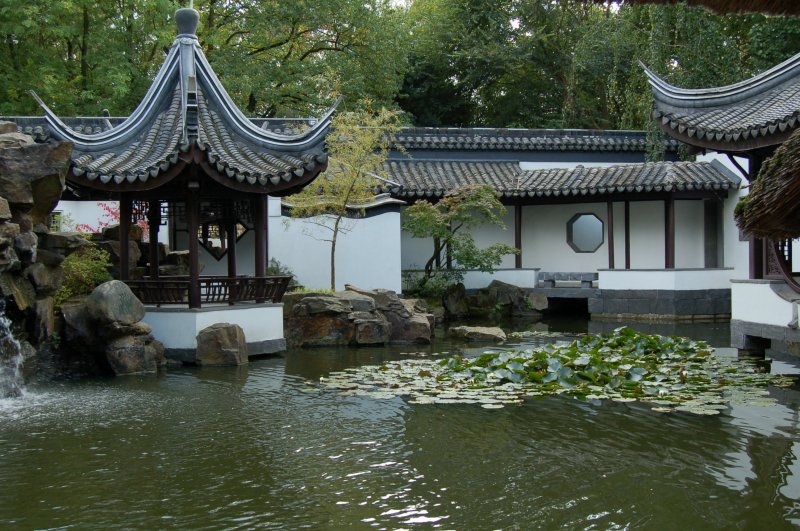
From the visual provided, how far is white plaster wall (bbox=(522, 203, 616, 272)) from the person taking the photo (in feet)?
65.4

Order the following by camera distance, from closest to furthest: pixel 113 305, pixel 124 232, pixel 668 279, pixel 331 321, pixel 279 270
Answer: pixel 113 305, pixel 124 232, pixel 331 321, pixel 279 270, pixel 668 279

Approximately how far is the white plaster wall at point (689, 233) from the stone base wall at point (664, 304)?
5.47 ft

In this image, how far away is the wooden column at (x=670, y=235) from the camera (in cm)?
1759

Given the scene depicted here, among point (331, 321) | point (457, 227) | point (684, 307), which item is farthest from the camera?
point (457, 227)

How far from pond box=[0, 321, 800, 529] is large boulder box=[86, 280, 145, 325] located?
1263 mm

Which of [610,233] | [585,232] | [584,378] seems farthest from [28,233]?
[585,232]

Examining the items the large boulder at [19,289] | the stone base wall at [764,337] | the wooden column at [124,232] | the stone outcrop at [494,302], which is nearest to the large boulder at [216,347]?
the wooden column at [124,232]

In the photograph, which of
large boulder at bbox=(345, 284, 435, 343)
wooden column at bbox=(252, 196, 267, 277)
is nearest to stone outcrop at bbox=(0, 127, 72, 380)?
wooden column at bbox=(252, 196, 267, 277)

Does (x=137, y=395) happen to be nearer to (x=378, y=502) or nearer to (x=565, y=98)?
(x=378, y=502)

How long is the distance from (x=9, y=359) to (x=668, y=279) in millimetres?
12735

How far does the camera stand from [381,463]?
5824 mm

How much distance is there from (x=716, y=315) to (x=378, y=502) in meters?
13.8

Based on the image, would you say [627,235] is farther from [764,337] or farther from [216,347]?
[216,347]

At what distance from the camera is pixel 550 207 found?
2039 centimetres
